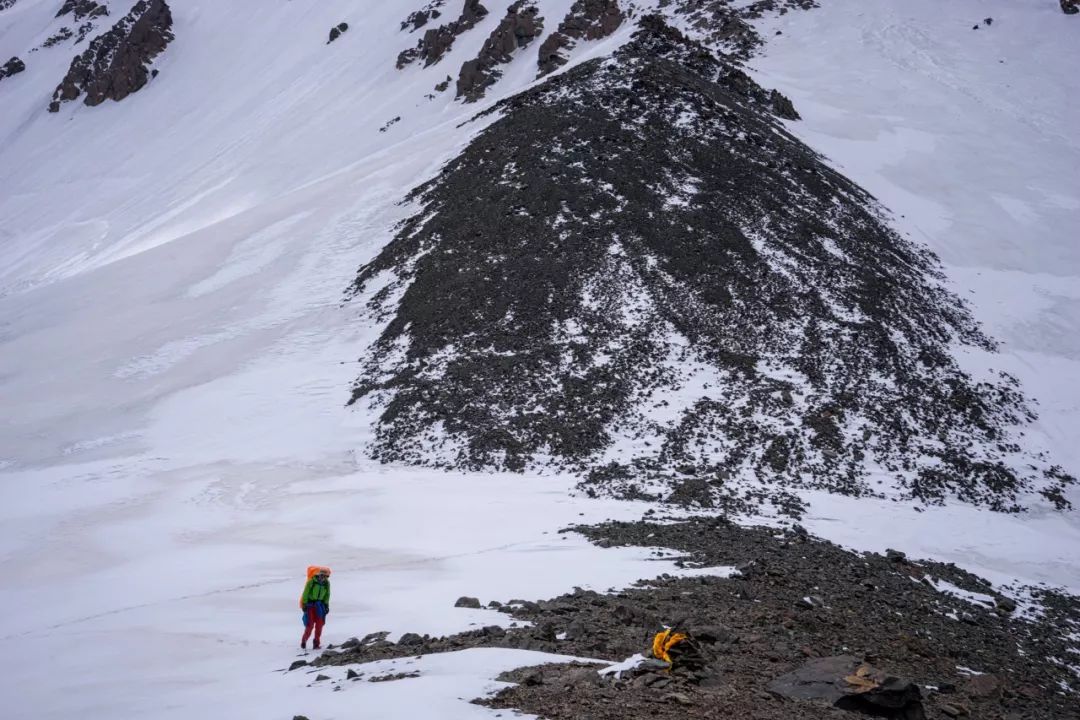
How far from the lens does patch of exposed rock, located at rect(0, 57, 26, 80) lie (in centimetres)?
8650

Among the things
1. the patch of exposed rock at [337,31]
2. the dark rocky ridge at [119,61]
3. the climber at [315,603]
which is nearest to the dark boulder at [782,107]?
the climber at [315,603]

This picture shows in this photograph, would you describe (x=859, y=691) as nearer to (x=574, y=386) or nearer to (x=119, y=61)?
(x=574, y=386)

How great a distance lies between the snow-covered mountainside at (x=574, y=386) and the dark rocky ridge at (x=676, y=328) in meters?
0.13

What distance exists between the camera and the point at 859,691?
722 centimetres

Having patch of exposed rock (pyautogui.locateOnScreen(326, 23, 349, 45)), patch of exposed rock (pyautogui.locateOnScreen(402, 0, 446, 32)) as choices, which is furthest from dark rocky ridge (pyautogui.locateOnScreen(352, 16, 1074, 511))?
patch of exposed rock (pyautogui.locateOnScreen(326, 23, 349, 45))

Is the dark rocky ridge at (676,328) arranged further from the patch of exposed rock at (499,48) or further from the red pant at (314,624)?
the patch of exposed rock at (499,48)

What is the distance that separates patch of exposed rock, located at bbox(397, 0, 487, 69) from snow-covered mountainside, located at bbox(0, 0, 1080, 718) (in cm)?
1435

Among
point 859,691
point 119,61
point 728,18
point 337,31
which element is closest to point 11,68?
point 119,61

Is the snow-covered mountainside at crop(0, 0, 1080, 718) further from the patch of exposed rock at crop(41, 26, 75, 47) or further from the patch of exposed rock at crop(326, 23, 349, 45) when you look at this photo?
the patch of exposed rock at crop(41, 26, 75, 47)

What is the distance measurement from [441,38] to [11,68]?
61.7 metres

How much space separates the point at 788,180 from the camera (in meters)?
30.4

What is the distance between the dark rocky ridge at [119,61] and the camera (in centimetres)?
7575

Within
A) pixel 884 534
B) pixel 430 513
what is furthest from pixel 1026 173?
pixel 430 513

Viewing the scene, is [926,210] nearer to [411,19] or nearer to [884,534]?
[884,534]
